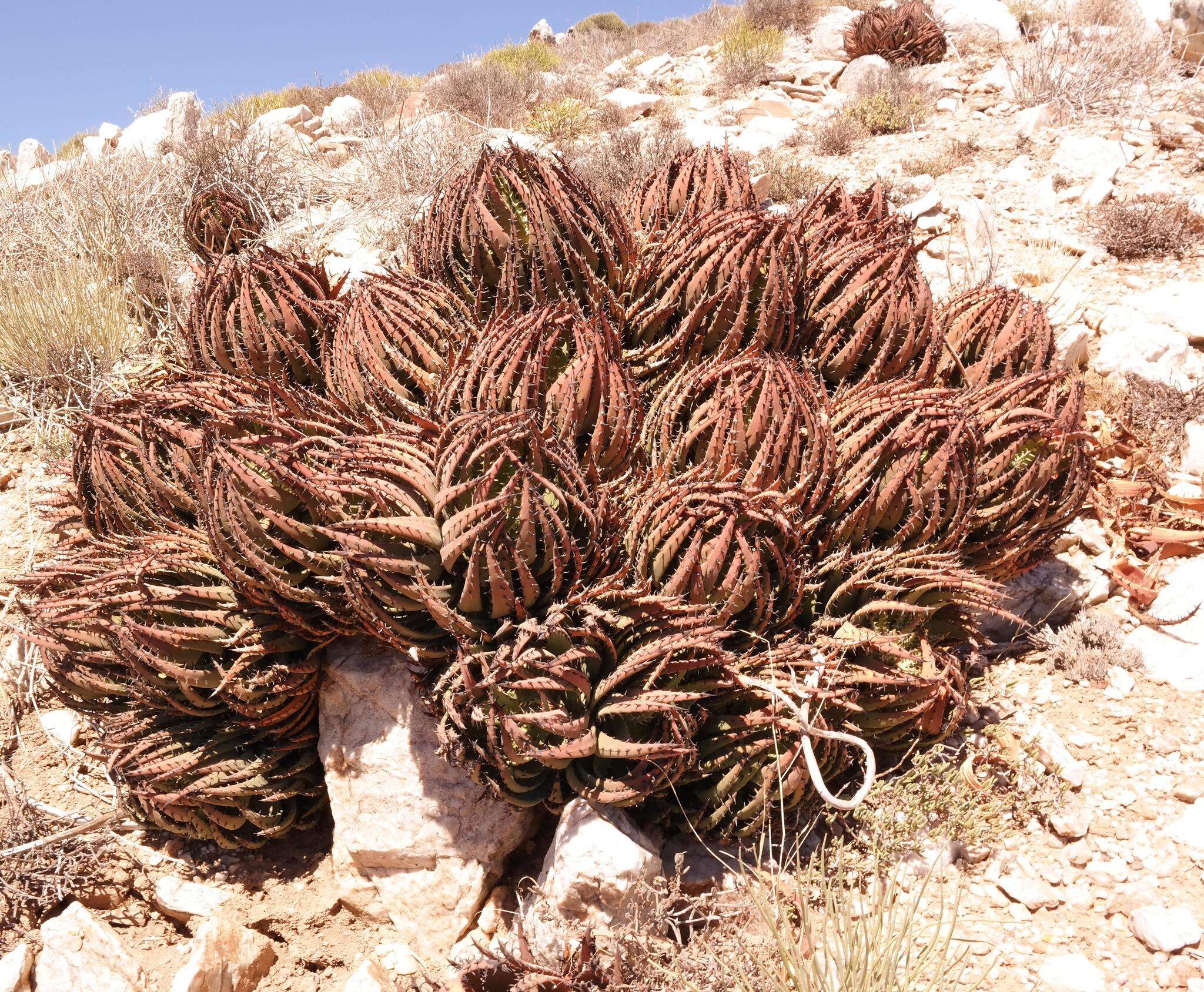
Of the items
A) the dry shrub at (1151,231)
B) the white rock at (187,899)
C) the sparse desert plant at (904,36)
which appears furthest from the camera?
the sparse desert plant at (904,36)

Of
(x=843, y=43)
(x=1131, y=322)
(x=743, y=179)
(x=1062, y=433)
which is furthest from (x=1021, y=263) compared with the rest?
(x=843, y=43)

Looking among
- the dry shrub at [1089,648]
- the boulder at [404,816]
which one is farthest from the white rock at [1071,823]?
the boulder at [404,816]

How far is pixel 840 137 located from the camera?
336 inches

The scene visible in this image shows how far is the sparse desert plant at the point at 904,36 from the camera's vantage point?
→ 36.5 ft

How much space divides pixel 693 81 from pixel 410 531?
1256 cm

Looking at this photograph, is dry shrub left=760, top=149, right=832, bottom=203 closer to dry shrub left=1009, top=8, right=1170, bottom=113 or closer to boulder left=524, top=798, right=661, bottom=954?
dry shrub left=1009, top=8, right=1170, bottom=113

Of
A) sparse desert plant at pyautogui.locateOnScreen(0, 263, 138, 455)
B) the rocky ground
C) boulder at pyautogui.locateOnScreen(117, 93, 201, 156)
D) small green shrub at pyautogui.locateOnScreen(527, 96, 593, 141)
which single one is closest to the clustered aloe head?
the rocky ground

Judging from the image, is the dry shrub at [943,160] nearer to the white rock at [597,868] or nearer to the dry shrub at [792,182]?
the dry shrub at [792,182]

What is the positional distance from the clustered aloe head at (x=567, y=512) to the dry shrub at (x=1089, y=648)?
39 centimetres

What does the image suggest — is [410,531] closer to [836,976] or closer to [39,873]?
[836,976]

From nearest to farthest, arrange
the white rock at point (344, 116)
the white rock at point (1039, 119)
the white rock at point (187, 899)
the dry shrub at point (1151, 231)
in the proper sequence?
1. the white rock at point (187, 899)
2. the dry shrub at point (1151, 231)
3. the white rock at point (1039, 119)
4. the white rock at point (344, 116)

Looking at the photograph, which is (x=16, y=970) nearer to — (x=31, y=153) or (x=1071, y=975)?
(x=1071, y=975)

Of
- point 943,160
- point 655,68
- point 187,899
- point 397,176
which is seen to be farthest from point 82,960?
point 655,68

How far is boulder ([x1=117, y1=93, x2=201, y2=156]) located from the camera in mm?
10086
